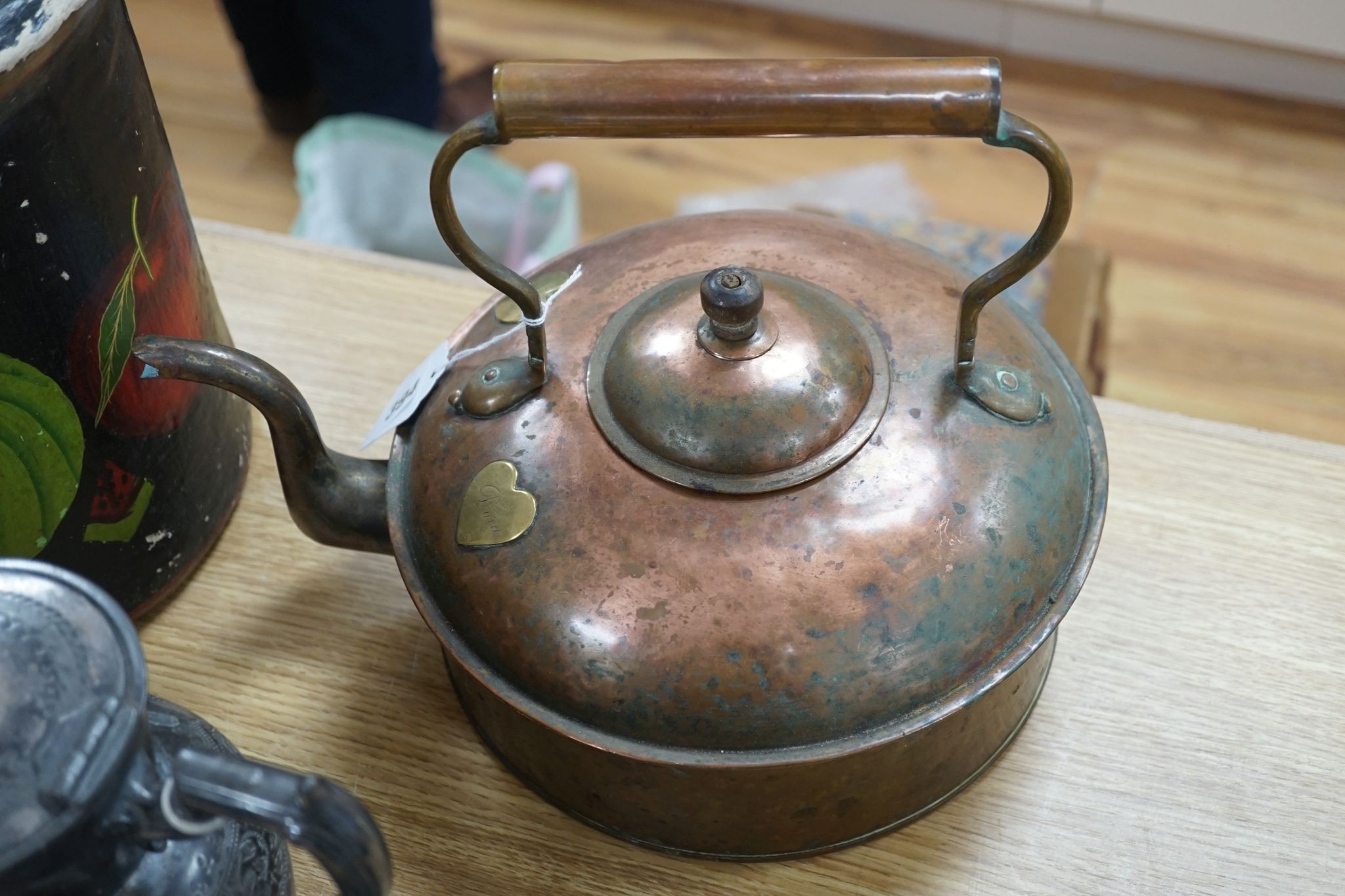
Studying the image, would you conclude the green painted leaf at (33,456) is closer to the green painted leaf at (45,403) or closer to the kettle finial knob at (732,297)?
the green painted leaf at (45,403)

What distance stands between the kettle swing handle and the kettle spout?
22 cm

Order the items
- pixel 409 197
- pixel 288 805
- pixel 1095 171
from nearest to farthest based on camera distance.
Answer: pixel 288 805 → pixel 409 197 → pixel 1095 171

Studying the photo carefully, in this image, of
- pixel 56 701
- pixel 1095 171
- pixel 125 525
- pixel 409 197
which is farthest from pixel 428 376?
pixel 1095 171

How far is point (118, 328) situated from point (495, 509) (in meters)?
0.31

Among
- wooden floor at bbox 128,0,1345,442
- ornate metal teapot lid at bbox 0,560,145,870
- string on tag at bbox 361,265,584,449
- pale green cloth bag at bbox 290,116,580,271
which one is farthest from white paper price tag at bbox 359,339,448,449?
wooden floor at bbox 128,0,1345,442

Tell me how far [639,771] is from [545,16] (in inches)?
81.9

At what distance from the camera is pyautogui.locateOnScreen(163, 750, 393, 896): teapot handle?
1.95ft

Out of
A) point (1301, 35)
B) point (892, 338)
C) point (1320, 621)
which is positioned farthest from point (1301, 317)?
point (892, 338)

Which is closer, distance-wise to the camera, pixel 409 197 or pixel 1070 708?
pixel 1070 708

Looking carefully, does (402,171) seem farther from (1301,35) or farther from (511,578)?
(1301,35)

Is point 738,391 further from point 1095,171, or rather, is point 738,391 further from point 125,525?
point 1095,171

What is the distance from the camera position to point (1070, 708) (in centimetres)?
99

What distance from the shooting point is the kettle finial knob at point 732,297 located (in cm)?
77

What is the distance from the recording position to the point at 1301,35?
2.21 meters
